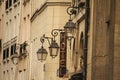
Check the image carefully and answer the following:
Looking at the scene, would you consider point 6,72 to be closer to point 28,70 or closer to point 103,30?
point 28,70

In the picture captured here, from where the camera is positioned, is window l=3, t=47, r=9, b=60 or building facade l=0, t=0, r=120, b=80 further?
window l=3, t=47, r=9, b=60

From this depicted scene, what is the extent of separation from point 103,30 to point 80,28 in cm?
678

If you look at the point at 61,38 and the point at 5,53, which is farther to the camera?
the point at 5,53

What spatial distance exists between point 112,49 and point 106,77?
1.66 meters

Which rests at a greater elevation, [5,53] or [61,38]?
[61,38]

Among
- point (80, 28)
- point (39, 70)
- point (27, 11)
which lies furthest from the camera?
point (27, 11)

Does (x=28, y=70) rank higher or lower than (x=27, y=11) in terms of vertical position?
lower

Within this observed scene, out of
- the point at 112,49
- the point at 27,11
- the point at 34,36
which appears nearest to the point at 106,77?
the point at 112,49

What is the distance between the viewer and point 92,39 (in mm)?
29250

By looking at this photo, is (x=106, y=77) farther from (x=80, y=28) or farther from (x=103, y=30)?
(x=80, y=28)

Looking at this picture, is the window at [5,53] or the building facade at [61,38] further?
the window at [5,53]

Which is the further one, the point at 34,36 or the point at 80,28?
the point at 34,36

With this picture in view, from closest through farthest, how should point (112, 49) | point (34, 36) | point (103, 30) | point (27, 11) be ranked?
1. point (112, 49)
2. point (103, 30)
3. point (34, 36)
4. point (27, 11)

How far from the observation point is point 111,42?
26.1 metres
